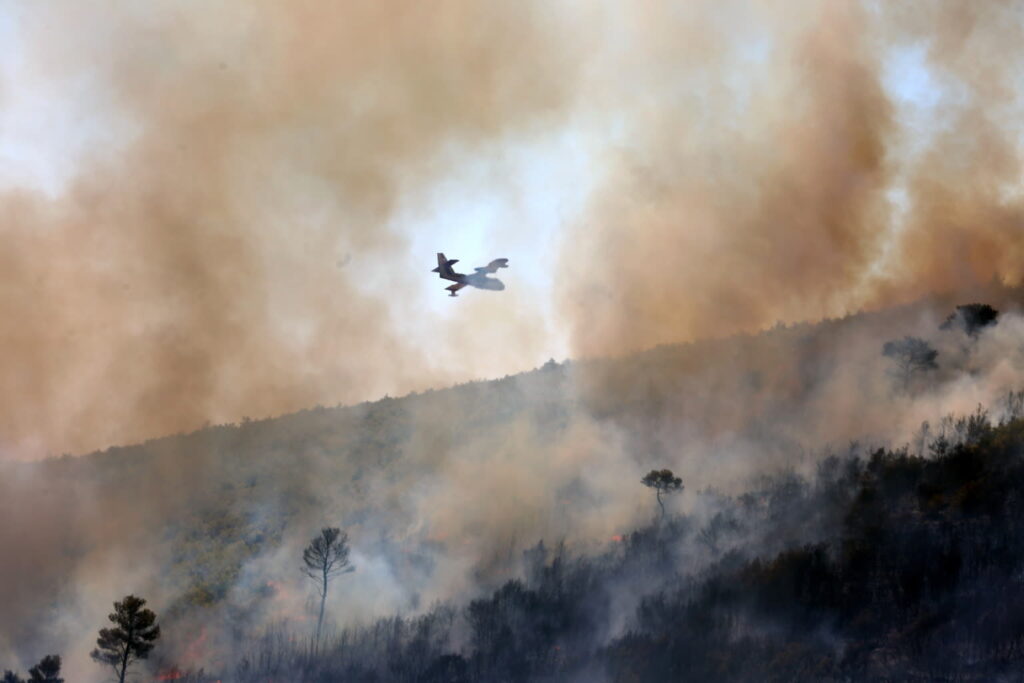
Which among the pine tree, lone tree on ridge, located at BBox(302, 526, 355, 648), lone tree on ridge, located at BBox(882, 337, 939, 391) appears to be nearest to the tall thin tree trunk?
lone tree on ridge, located at BBox(302, 526, 355, 648)

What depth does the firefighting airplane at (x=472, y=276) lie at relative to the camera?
163ft

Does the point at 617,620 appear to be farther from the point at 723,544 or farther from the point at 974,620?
the point at 974,620

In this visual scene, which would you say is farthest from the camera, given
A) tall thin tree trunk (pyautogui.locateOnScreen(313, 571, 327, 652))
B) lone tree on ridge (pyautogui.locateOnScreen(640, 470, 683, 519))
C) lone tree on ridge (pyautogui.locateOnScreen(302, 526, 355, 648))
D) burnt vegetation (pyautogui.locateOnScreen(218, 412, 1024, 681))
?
lone tree on ridge (pyautogui.locateOnScreen(640, 470, 683, 519))

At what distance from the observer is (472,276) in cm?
5097

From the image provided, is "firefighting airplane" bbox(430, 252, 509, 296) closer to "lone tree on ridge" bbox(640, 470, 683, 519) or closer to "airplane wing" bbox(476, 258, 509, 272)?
"airplane wing" bbox(476, 258, 509, 272)

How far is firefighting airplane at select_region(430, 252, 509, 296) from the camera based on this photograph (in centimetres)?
4976

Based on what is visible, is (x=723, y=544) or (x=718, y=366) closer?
(x=723, y=544)

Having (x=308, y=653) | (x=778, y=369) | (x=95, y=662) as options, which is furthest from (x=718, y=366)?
(x=95, y=662)

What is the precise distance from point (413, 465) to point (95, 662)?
85.6 ft

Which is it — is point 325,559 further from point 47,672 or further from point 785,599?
point 785,599

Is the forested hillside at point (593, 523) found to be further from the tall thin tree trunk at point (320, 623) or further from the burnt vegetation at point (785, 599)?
the tall thin tree trunk at point (320, 623)

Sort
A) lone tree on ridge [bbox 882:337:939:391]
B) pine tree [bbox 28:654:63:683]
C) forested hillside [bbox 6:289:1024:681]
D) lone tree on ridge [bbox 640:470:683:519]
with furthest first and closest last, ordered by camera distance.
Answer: lone tree on ridge [bbox 882:337:939:391]
lone tree on ridge [bbox 640:470:683:519]
pine tree [bbox 28:654:63:683]
forested hillside [bbox 6:289:1024:681]

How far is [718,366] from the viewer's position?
86.1 meters

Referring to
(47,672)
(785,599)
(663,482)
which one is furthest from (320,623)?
(785,599)
